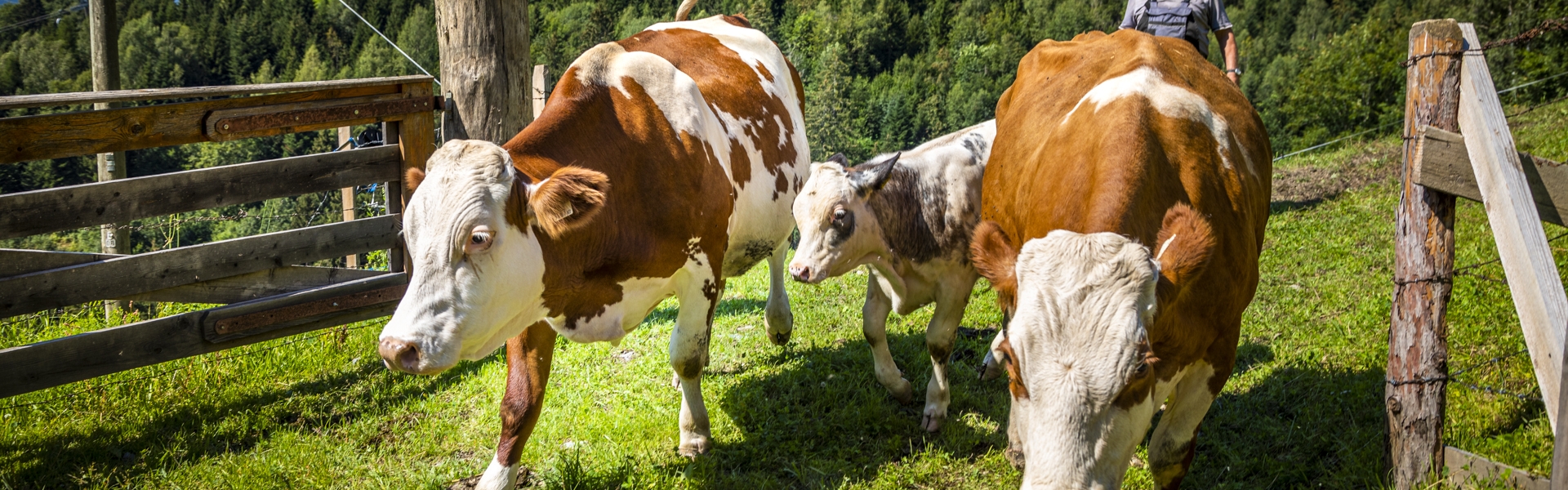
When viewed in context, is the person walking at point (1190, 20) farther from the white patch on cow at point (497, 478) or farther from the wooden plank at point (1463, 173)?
the white patch on cow at point (497, 478)

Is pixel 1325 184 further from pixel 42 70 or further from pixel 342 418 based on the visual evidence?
pixel 42 70

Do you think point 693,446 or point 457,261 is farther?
point 693,446

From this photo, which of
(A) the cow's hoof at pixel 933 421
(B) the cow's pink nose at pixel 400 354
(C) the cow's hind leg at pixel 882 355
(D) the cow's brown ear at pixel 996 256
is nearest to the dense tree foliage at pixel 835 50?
(C) the cow's hind leg at pixel 882 355

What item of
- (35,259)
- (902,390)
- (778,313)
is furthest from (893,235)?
(35,259)

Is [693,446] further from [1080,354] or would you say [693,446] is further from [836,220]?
[1080,354]

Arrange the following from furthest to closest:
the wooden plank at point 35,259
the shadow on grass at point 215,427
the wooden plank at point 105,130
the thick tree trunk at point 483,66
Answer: the thick tree trunk at point 483,66
the wooden plank at point 35,259
the shadow on grass at point 215,427
the wooden plank at point 105,130

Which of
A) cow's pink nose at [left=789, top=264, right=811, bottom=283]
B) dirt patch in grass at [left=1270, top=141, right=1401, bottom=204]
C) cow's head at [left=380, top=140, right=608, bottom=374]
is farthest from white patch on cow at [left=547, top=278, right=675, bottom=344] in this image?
dirt patch in grass at [left=1270, top=141, right=1401, bottom=204]

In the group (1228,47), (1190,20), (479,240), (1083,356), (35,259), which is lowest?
(35,259)

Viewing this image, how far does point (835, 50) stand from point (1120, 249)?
64.3 metres

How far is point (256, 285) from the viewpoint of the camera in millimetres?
5691

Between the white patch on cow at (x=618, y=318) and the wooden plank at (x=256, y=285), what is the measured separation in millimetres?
2825

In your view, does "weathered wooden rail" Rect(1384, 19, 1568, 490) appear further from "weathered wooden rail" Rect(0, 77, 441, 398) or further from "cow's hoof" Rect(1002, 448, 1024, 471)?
"weathered wooden rail" Rect(0, 77, 441, 398)

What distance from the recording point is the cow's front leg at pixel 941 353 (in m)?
4.80

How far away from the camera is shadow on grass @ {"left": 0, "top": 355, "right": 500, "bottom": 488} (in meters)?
4.46
